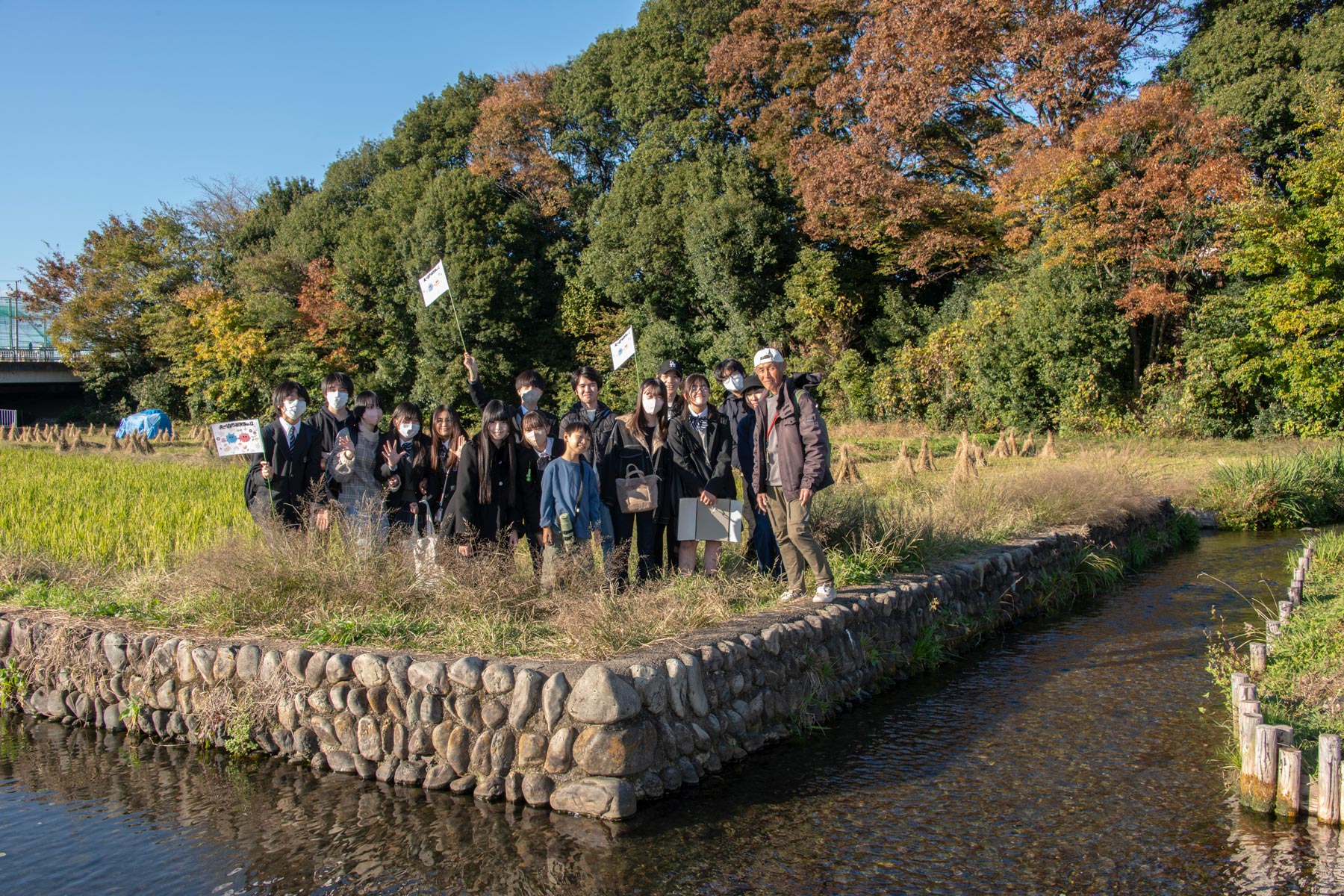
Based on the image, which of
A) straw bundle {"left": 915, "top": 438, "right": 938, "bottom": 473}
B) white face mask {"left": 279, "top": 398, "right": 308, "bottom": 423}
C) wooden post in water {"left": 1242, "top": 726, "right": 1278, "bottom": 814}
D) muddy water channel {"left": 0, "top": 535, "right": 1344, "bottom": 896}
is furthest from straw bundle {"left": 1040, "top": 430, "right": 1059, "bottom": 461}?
white face mask {"left": 279, "top": 398, "right": 308, "bottom": 423}

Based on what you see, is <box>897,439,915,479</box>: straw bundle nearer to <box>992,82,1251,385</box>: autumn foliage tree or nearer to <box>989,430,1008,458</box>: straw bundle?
<box>989,430,1008,458</box>: straw bundle

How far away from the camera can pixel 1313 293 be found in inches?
725

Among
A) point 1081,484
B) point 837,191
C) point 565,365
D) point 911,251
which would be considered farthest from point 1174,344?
point 565,365

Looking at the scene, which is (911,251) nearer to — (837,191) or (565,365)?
(837,191)

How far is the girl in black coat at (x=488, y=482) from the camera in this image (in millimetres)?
6852

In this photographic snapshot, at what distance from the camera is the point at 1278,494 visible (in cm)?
1372

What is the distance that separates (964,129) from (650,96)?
10.2 m

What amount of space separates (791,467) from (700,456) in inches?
34.3

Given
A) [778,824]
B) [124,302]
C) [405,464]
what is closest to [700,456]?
[405,464]

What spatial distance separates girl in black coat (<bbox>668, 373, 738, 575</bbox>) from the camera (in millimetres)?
7086

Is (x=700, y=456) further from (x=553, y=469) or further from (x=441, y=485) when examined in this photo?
(x=441, y=485)

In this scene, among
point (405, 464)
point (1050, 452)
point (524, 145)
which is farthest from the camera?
point (524, 145)

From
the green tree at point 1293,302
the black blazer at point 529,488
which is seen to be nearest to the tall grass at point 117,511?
the black blazer at point 529,488

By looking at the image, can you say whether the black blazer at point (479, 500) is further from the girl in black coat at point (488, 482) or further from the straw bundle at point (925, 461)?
the straw bundle at point (925, 461)
